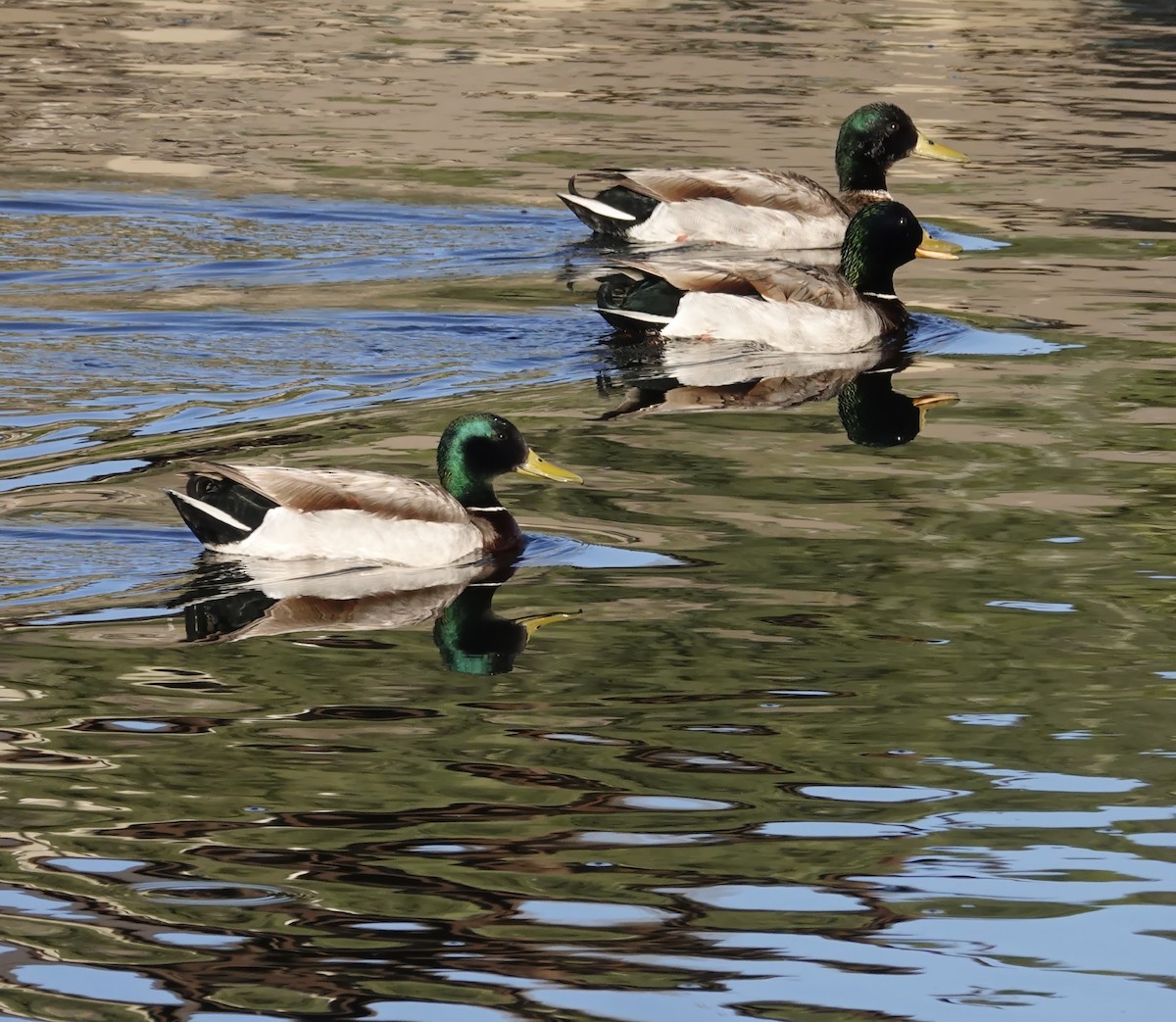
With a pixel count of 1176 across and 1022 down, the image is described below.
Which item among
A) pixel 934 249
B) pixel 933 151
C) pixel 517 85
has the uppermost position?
pixel 517 85

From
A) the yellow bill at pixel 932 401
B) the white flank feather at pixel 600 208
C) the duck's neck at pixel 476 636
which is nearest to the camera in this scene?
the duck's neck at pixel 476 636

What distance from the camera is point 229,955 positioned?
5578 millimetres

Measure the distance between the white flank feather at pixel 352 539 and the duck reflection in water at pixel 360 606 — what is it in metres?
0.05

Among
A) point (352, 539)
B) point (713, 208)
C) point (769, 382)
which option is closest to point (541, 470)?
point (352, 539)

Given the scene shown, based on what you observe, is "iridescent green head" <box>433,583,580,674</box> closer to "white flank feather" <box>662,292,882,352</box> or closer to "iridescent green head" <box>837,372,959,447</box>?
"iridescent green head" <box>837,372,959,447</box>

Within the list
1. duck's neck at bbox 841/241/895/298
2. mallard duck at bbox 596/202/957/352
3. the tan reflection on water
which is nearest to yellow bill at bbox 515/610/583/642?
mallard duck at bbox 596/202/957/352

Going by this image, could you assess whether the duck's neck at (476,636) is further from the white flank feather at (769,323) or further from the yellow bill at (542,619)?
the white flank feather at (769,323)

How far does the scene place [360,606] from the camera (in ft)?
29.6

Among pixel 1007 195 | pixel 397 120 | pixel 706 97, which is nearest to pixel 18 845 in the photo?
pixel 1007 195

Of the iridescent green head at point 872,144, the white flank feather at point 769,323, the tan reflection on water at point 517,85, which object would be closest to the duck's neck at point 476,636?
the white flank feather at point 769,323

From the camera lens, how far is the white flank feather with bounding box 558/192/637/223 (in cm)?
1698

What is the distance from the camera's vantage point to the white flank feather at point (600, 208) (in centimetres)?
1698

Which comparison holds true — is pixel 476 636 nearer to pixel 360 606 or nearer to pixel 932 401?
pixel 360 606

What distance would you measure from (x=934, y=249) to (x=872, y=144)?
326 centimetres
